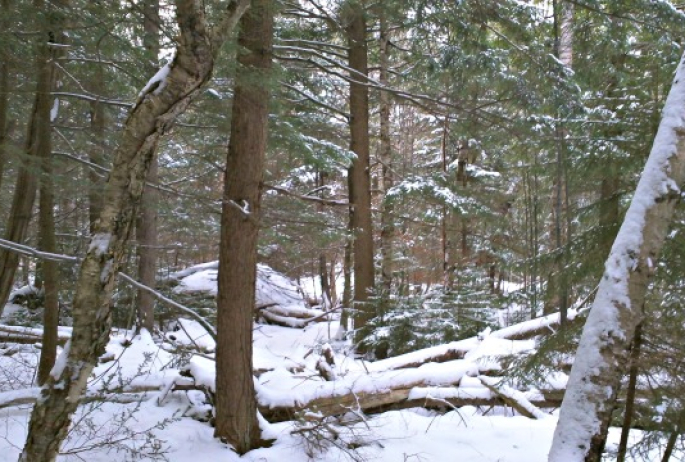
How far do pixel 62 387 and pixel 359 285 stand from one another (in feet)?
27.5

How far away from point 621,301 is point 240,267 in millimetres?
3237

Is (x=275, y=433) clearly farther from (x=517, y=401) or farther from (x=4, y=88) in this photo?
(x=4, y=88)

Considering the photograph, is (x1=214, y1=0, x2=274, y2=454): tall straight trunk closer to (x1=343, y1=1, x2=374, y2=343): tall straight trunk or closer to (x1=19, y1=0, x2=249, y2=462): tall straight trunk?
(x1=19, y1=0, x2=249, y2=462): tall straight trunk

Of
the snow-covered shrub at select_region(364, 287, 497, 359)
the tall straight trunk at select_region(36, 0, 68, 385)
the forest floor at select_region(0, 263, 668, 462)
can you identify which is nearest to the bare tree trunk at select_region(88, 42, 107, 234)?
the tall straight trunk at select_region(36, 0, 68, 385)

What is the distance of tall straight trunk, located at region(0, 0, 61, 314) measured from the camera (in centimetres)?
496

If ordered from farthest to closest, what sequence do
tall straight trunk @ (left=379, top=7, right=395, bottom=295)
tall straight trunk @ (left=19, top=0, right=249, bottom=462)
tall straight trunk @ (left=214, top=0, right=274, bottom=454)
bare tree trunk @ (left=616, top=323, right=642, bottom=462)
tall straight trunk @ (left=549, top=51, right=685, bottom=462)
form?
1. tall straight trunk @ (left=379, top=7, right=395, bottom=295)
2. tall straight trunk @ (left=214, top=0, right=274, bottom=454)
3. bare tree trunk @ (left=616, top=323, right=642, bottom=462)
4. tall straight trunk @ (left=549, top=51, right=685, bottom=462)
5. tall straight trunk @ (left=19, top=0, right=249, bottom=462)

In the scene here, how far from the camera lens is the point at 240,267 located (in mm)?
4906

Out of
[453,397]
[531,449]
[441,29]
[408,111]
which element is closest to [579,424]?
[531,449]

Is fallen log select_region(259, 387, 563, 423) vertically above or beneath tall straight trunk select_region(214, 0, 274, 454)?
beneath

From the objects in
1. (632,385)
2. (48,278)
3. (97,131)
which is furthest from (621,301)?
(97,131)

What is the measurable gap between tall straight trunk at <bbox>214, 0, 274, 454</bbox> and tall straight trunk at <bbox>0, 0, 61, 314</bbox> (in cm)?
179

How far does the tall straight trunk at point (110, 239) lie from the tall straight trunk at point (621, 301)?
2604 mm

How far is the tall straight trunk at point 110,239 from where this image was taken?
2455 millimetres

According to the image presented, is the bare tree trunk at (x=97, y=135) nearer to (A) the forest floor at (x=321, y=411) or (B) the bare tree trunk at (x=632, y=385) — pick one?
(A) the forest floor at (x=321, y=411)
